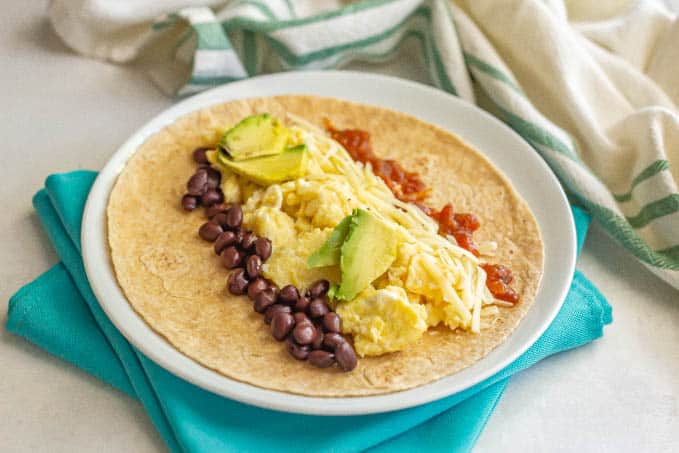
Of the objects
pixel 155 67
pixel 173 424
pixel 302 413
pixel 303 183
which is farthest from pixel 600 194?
pixel 155 67

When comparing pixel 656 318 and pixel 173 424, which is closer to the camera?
pixel 173 424

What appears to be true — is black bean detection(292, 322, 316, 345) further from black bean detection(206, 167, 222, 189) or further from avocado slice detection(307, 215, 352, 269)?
black bean detection(206, 167, 222, 189)

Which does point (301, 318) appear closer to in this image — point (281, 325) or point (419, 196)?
point (281, 325)

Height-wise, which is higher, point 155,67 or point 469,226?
point 155,67

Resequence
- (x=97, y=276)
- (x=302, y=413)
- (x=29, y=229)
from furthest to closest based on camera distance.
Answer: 1. (x=29, y=229)
2. (x=97, y=276)
3. (x=302, y=413)

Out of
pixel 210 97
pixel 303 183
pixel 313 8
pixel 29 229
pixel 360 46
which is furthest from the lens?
pixel 313 8

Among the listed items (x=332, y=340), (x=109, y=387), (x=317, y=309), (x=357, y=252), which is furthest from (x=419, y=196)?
(x=109, y=387)

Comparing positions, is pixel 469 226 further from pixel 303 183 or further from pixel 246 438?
pixel 246 438

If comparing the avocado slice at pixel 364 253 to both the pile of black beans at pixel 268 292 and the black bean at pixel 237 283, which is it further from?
the black bean at pixel 237 283
